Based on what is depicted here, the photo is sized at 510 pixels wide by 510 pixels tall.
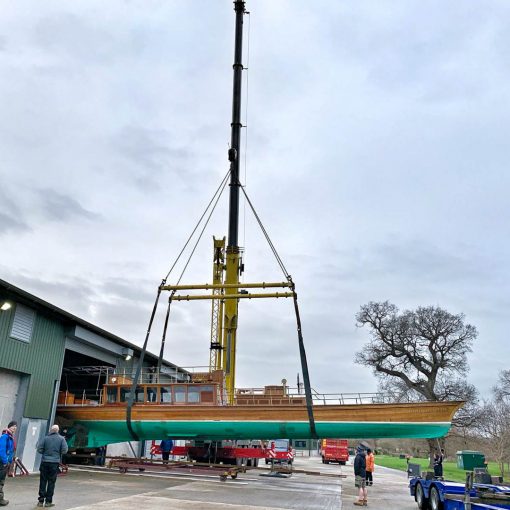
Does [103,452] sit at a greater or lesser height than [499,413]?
lesser

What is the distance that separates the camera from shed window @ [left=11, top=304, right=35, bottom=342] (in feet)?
56.1

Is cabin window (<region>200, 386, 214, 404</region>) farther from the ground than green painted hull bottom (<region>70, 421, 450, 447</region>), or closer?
farther from the ground

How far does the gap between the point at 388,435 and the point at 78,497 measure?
1058cm

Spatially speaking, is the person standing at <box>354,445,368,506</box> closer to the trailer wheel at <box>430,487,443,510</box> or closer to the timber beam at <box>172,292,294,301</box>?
the trailer wheel at <box>430,487,443,510</box>

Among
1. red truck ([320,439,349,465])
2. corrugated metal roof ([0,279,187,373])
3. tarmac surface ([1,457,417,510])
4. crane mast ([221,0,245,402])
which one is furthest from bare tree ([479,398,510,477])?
corrugated metal roof ([0,279,187,373])

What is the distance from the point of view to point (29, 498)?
11156 mm

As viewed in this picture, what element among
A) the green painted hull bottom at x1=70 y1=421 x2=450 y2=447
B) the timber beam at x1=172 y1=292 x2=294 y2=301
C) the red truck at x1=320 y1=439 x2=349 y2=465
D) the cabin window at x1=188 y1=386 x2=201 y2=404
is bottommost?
the red truck at x1=320 y1=439 x2=349 y2=465

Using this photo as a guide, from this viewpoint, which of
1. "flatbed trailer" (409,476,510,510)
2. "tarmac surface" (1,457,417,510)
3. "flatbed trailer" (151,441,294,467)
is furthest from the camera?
"flatbed trailer" (151,441,294,467)

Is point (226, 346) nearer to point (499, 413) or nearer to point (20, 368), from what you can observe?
point (20, 368)

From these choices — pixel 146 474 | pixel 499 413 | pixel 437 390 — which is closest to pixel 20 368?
pixel 146 474

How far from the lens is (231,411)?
17.8 m

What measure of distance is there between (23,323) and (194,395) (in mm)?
6960

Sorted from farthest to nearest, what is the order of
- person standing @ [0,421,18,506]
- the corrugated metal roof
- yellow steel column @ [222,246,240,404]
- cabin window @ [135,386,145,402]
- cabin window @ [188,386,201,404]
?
1. yellow steel column @ [222,246,240,404]
2. cabin window @ [135,386,145,402]
3. cabin window @ [188,386,201,404]
4. the corrugated metal roof
5. person standing @ [0,421,18,506]

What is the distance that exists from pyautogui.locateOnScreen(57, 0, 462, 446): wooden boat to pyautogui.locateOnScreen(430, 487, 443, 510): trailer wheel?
4690 millimetres
